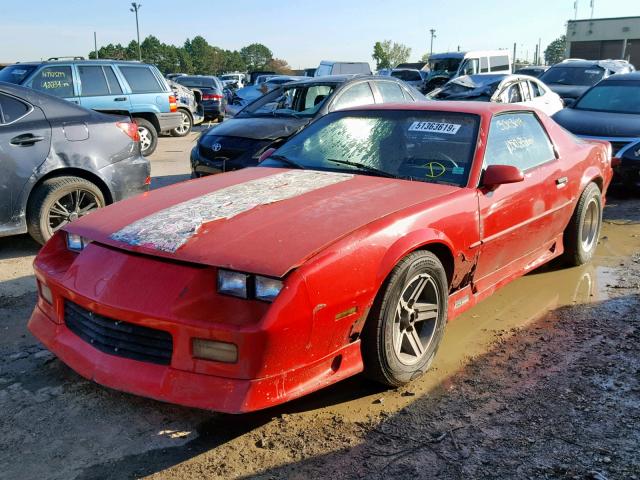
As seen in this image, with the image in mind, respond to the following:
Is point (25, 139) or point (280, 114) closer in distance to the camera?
point (25, 139)

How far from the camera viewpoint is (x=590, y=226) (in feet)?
17.4

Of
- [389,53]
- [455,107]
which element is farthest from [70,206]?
[389,53]

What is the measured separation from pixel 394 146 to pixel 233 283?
5.95 ft

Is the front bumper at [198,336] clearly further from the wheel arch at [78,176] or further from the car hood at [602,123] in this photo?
the car hood at [602,123]

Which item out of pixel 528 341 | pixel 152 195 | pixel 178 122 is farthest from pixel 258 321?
pixel 178 122

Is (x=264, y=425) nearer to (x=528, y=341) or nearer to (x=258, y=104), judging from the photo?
(x=528, y=341)

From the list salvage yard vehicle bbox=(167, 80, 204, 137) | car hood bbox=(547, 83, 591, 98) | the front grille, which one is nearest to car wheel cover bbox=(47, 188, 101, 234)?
the front grille

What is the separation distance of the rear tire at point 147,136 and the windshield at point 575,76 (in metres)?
10.1

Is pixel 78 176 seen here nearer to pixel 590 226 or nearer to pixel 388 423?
pixel 388 423

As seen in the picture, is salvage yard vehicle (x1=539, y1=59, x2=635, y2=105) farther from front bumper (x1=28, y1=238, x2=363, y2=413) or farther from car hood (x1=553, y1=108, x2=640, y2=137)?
front bumper (x1=28, y1=238, x2=363, y2=413)

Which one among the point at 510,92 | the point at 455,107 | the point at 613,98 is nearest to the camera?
the point at 455,107

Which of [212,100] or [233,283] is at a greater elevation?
[212,100]

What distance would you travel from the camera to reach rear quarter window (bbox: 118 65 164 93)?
37.1ft

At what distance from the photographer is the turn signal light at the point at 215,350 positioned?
246cm
